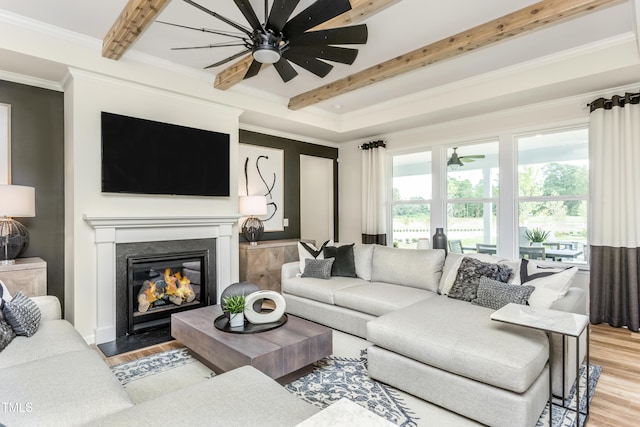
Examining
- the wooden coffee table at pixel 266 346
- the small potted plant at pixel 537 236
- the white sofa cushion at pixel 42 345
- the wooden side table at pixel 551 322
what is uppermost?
the small potted plant at pixel 537 236

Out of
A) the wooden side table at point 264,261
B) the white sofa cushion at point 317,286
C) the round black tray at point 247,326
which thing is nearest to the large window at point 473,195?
the white sofa cushion at point 317,286

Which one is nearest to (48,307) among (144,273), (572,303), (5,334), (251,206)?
(5,334)

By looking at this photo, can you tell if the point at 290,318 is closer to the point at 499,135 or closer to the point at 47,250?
the point at 47,250

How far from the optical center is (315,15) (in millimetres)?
2127

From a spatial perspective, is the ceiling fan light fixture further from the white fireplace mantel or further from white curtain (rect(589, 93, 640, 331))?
white curtain (rect(589, 93, 640, 331))

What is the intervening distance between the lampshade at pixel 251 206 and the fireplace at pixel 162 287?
0.92 m

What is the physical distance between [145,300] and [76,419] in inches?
99.1

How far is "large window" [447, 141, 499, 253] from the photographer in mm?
4801

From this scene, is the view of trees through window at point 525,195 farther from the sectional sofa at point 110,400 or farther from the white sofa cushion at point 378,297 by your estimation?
the sectional sofa at point 110,400

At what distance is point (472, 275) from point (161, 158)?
3.41 m

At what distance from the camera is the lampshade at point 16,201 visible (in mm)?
2867

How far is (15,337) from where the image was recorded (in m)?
2.18

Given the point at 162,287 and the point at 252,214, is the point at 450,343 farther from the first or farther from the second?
the point at 252,214

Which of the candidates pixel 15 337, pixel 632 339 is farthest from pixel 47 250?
pixel 632 339
